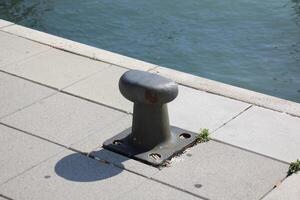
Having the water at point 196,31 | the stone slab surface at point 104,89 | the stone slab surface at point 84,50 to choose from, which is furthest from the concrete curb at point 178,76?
the water at point 196,31

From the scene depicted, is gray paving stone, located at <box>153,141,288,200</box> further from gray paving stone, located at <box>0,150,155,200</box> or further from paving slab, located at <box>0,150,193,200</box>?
gray paving stone, located at <box>0,150,155,200</box>

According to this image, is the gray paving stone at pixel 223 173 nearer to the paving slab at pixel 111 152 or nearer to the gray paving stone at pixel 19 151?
the paving slab at pixel 111 152

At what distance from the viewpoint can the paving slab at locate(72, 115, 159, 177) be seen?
19.2 feet

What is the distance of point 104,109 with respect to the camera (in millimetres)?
6910

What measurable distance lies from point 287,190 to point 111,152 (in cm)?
157

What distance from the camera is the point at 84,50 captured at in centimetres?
841

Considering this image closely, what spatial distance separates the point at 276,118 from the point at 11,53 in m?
3.44

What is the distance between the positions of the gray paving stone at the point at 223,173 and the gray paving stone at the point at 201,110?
1.45 ft

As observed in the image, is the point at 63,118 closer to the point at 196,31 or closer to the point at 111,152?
the point at 111,152

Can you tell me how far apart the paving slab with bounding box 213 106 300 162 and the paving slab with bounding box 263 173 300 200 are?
13.3 inches

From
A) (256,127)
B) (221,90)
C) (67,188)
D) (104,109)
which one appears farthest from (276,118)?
(67,188)

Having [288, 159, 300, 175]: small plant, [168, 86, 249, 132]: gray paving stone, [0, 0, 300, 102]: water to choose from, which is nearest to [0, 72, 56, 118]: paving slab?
[168, 86, 249, 132]: gray paving stone

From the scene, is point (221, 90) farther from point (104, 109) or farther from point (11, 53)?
point (11, 53)

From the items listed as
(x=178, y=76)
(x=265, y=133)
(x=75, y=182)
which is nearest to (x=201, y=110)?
(x=265, y=133)
